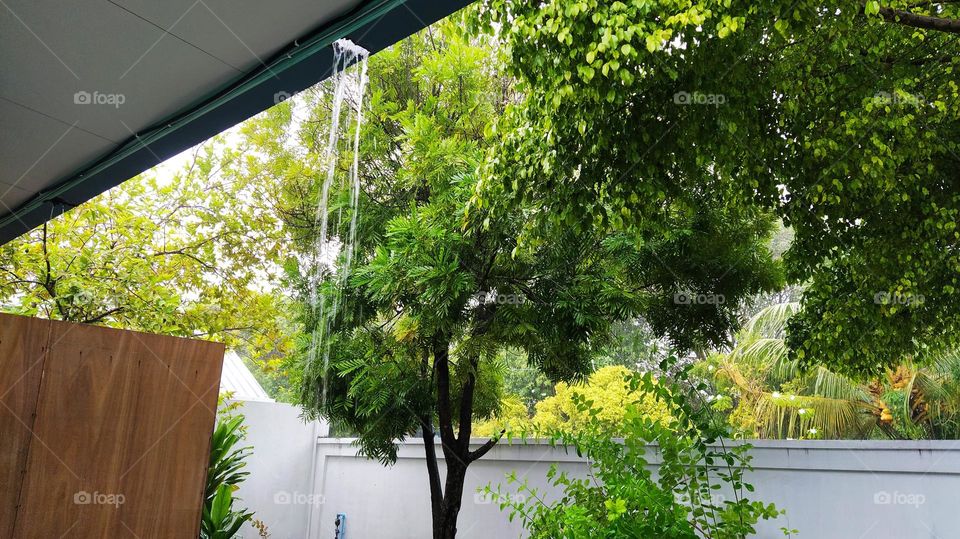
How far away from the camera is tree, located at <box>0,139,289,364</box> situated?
444 cm

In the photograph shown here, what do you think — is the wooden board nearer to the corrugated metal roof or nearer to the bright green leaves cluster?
the bright green leaves cluster

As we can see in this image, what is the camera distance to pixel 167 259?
19.0 feet

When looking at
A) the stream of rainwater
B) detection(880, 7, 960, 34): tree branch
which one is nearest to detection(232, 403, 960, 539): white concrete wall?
the stream of rainwater

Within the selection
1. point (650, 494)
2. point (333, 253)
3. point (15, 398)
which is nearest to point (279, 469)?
point (333, 253)

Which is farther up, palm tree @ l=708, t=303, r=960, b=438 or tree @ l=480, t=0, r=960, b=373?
tree @ l=480, t=0, r=960, b=373

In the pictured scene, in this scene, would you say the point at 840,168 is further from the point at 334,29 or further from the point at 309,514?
the point at 309,514

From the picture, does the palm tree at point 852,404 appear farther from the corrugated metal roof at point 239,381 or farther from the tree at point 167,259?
the corrugated metal roof at point 239,381

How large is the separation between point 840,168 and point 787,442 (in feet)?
6.89

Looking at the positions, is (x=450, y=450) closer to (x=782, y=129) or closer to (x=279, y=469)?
(x=782, y=129)

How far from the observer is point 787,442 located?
177 inches

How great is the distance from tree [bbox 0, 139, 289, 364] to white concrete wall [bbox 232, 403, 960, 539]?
2.28m

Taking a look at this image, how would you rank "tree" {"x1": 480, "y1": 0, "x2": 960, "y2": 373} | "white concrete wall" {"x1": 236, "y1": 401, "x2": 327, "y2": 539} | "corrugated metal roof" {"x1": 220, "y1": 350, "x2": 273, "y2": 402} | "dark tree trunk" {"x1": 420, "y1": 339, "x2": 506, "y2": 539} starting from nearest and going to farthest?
1. "tree" {"x1": 480, "y1": 0, "x2": 960, "y2": 373}
2. "dark tree trunk" {"x1": 420, "y1": 339, "x2": 506, "y2": 539}
3. "white concrete wall" {"x1": 236, "y1": 401, "x2": 327, "y2": 539}
4. "corrugated metal roof" {"x1": 220, "y1": 350, "x2": 273, "y2": 402}

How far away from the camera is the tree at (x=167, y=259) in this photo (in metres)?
4.44

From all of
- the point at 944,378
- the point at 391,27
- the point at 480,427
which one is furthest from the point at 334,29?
the point at 480,427
